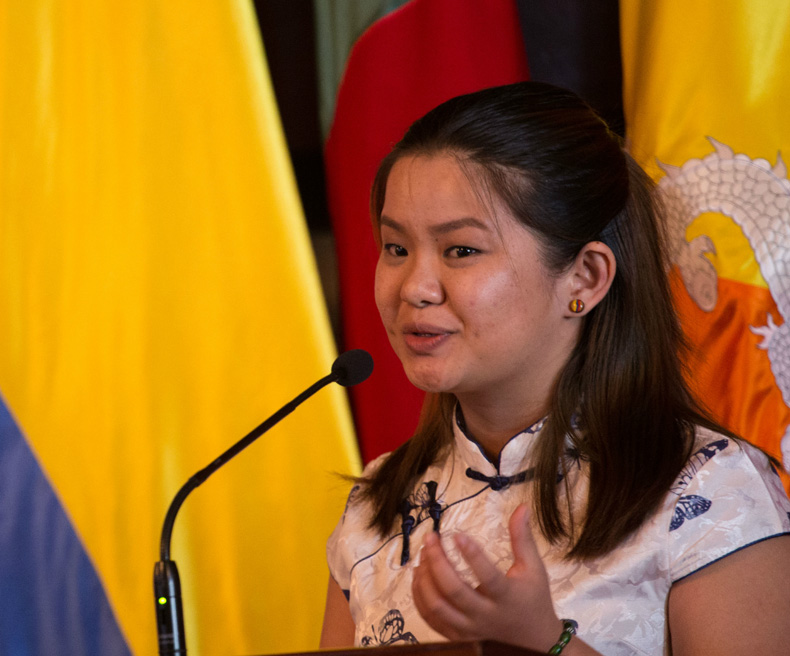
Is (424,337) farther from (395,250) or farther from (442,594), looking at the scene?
(442,594)

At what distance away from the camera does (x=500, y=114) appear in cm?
131

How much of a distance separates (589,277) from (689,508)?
1.13 feet

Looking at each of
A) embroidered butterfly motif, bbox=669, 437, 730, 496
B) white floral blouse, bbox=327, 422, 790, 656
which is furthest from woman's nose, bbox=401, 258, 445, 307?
embroidered butterfly motif, bbox=669, 437, 730, 496

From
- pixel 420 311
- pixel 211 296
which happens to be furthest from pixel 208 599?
pixel 420 311

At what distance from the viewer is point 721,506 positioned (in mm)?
1114

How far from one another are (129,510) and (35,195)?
637 mm

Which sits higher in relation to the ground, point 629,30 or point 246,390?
point 629,30

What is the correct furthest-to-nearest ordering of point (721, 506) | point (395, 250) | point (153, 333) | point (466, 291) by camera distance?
point (153, 333), point (395, 250), point (466, 291), point (721, 506)

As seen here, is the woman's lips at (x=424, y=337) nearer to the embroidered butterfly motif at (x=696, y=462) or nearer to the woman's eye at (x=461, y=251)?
the woman's eye at (x=461, y=251)

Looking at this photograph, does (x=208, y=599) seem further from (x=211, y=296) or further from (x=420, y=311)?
(x=420, y=311)

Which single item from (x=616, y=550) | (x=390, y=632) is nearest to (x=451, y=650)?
(x=616, y=550)

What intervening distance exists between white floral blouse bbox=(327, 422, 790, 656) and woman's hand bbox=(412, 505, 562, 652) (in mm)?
299

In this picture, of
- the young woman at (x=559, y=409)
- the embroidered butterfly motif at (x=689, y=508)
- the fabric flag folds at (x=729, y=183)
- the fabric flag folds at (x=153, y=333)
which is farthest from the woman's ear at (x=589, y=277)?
the fabric flag folds at (x=153, y=333)

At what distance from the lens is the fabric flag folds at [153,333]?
1.84 m
